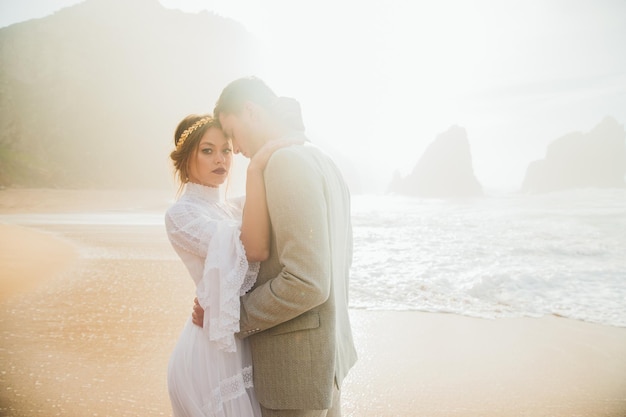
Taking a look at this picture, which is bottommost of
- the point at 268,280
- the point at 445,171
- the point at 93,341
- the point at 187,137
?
the point at 93,341

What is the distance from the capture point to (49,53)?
8725cm

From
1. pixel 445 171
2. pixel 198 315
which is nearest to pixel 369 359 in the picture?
pixel 198 315

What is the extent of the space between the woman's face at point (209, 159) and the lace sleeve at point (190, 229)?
0.31 metres

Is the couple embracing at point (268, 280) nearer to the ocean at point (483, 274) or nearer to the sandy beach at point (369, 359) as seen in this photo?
the sandy beach at point (369, 359)

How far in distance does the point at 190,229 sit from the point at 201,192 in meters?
0.42

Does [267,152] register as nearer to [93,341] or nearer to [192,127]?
[192,127]

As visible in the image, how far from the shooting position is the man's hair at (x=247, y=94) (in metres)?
1.81

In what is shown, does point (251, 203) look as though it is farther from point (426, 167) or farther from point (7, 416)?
point (426, 167)

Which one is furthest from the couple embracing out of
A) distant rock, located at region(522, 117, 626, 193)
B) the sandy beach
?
distant rock, located at region(522, 117, 626, 193)

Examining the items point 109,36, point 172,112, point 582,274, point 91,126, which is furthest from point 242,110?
point 109,36

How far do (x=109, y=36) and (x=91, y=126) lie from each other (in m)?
35.2

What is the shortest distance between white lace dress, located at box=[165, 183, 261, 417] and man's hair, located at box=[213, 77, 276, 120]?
0.59 meters

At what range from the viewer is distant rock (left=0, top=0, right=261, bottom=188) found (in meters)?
70.6

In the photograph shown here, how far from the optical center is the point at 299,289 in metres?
1.40
